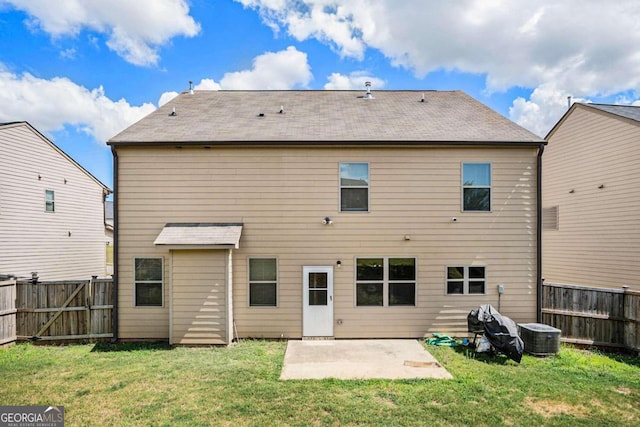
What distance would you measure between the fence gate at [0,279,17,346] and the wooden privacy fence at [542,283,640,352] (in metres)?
12.9

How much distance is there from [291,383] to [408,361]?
2.53 meters

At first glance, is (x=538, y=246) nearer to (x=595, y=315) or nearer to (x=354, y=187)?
(x=595, y=315)

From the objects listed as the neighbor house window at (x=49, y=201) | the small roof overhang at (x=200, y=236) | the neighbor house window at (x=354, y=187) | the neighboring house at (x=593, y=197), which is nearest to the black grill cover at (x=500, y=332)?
the neighbor house window at (x=354, y=187)

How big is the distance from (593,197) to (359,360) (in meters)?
10.0

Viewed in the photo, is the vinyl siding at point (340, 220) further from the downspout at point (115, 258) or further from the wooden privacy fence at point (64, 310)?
the wooden privacy fence at point (64, 310)

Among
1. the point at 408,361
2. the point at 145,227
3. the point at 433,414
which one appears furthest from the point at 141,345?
the point at 433,414

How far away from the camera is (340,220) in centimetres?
825

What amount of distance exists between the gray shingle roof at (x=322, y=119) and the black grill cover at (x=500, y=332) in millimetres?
4193

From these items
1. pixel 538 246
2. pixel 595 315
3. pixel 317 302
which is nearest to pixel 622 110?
pixel 538 246

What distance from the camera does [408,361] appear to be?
6707mm

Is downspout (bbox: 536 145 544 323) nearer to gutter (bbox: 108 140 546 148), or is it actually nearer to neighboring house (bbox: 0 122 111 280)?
gutter (bbox: 108 140 546 148)

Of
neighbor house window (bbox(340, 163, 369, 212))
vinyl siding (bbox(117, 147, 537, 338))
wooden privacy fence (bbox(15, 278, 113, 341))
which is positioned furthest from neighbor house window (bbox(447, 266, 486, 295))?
wooden privacy fence (bbox(15, 278, 113, 341))

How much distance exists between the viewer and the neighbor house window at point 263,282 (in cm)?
818

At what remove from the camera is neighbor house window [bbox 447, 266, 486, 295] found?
327 inches
